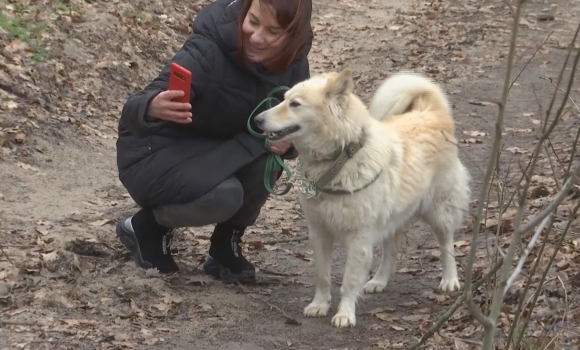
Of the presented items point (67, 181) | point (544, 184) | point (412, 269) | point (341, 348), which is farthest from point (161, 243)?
point (544, 184)

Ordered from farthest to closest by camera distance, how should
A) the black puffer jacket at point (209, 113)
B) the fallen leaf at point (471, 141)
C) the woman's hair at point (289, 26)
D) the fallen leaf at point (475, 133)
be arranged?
the fallen leaf at point (475, 133) < the fallen leaf at point (471, 141) < the black puffer jacket at point (209, 113) < the woman's hair at point (289, 26)

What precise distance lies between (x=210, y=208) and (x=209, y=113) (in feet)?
1.59

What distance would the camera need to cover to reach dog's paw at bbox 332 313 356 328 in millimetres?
3689

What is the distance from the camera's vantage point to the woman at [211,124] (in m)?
3.62

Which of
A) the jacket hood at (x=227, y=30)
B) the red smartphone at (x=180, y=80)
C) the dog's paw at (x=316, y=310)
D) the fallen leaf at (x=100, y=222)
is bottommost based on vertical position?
the fallen leaf at (x=100, y=222)

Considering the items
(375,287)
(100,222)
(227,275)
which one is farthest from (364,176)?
(100,222)

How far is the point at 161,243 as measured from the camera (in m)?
4.16

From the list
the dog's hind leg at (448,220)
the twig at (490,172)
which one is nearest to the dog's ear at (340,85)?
the dog's hind leg at (448,220)

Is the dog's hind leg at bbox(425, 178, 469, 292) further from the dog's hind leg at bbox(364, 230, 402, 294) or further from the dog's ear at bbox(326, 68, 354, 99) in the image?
the dog's ear at bbox(326, 68, 354, 99)

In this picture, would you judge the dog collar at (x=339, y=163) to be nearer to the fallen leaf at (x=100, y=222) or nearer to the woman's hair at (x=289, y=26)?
the woman's hair at (x=289, y=26)

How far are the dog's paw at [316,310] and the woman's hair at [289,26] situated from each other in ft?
4.01

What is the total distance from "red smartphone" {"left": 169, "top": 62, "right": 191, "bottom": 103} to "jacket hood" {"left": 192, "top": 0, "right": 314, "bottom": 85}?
0.93ft

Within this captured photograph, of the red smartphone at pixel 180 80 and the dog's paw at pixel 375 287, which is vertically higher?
the red smartphone at pixel 180 80

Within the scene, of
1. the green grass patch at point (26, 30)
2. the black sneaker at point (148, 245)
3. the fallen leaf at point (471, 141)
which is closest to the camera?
the black sneaker at point (148, 245)
